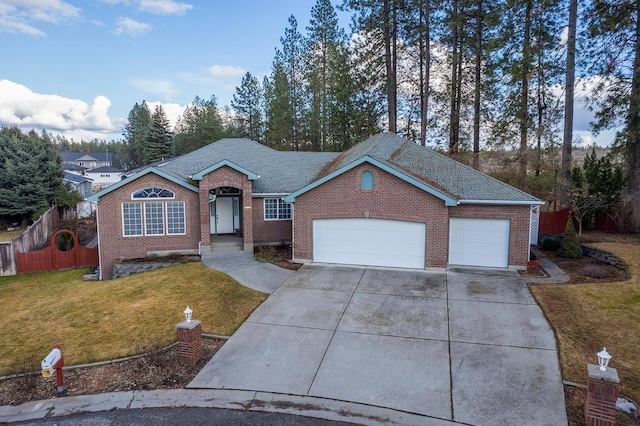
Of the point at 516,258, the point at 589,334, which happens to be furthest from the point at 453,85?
the point at 589,334

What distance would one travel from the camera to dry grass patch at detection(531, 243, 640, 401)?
8016 mm

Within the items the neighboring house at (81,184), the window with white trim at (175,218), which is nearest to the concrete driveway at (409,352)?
the window with white trim at (175,218)

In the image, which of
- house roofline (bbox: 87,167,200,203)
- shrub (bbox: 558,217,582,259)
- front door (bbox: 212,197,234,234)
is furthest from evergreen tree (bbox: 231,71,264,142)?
shrub (bbox: 558,217,582,259)

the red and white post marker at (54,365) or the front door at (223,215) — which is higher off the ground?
the front door at (223,215)

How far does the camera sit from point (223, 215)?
20.5 m

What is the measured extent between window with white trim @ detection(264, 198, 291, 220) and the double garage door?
3.79 metres

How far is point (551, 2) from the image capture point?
21.7 meters

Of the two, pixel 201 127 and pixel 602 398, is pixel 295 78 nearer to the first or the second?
pixel 201 127

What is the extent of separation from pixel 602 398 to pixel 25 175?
34670mm

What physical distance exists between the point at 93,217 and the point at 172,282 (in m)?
20.6

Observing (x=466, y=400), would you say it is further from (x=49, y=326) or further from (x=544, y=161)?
(x=544, y=161)

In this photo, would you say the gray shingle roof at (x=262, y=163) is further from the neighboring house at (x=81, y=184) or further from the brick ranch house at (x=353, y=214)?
the neighboring house at (x=81, y=184)

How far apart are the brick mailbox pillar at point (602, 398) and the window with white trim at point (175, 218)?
1592cm

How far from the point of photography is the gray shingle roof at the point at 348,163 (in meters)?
15.6
